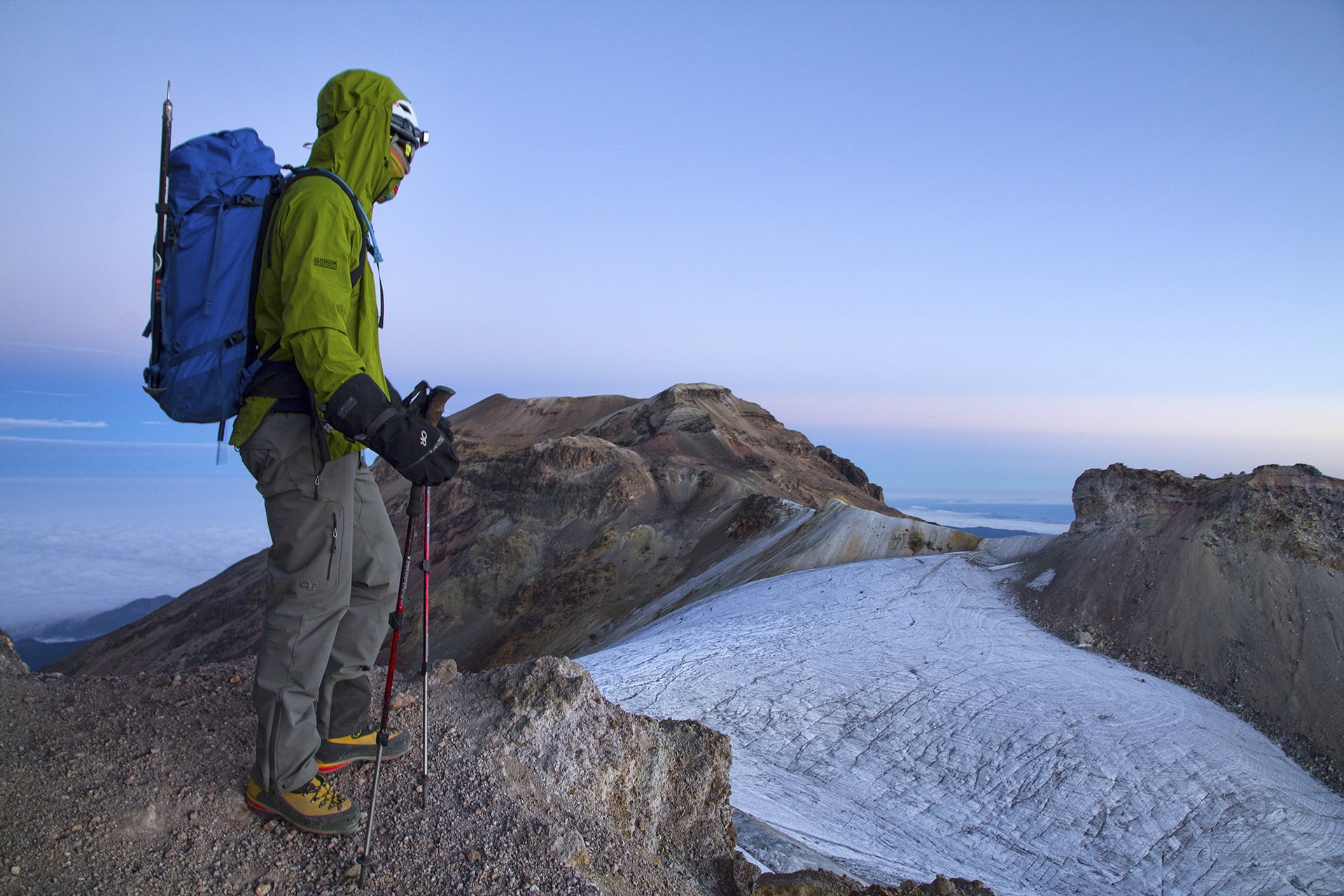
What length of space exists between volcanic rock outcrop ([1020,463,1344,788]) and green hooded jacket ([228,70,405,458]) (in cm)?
1041

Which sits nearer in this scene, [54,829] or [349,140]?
[54,829]

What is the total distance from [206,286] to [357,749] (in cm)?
195

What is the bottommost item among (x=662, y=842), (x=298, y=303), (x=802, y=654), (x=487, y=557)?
(x=487, y=557)

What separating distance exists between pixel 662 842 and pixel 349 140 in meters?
3.48

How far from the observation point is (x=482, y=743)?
3.93 m

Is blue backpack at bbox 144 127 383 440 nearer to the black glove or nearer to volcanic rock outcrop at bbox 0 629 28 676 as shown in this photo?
the black glove

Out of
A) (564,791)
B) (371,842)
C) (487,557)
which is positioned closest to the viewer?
(371,842)

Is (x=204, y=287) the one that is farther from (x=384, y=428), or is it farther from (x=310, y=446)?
(x=384, y=428)

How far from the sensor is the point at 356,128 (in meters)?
3.59

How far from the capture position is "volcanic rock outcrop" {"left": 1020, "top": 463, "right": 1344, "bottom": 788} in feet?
32.8

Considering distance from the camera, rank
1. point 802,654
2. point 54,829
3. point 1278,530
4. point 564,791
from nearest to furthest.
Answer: point 54,829, point 564,791, point 802,654, point 1278,530

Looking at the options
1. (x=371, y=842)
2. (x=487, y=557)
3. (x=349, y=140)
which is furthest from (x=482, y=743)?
(x=487, y=557)

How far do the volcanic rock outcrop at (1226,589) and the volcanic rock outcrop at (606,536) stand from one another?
3.36 meters

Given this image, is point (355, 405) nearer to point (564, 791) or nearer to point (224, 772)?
point (224, 772)
